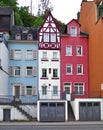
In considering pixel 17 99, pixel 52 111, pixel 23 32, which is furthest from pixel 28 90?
pixel 52 111

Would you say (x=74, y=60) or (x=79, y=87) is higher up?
(x=74, y=60)

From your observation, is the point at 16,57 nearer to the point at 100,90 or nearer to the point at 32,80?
the point at 32,80

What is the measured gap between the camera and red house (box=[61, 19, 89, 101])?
60834 mm

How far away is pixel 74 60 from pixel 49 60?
3.81 metres

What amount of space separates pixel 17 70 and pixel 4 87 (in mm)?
5230

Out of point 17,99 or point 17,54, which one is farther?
point 17,54

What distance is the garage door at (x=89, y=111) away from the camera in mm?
50969

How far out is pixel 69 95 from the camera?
59688 millimetres

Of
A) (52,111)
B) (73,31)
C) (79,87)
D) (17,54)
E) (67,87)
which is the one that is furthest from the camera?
(73,31)

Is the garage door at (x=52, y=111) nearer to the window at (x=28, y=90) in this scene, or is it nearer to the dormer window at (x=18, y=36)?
the window at (x=28, y=90)

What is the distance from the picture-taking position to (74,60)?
203 feet

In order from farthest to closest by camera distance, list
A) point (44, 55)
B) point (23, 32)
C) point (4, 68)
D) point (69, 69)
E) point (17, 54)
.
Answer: point (23, 32) → point (69, 69) → point (17, 54) → point (44, 55) → point (4, 68)

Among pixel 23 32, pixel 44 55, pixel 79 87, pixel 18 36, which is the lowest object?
pixel 79 87

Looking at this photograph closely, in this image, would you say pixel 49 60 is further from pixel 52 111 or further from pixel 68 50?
pixel 52 111
